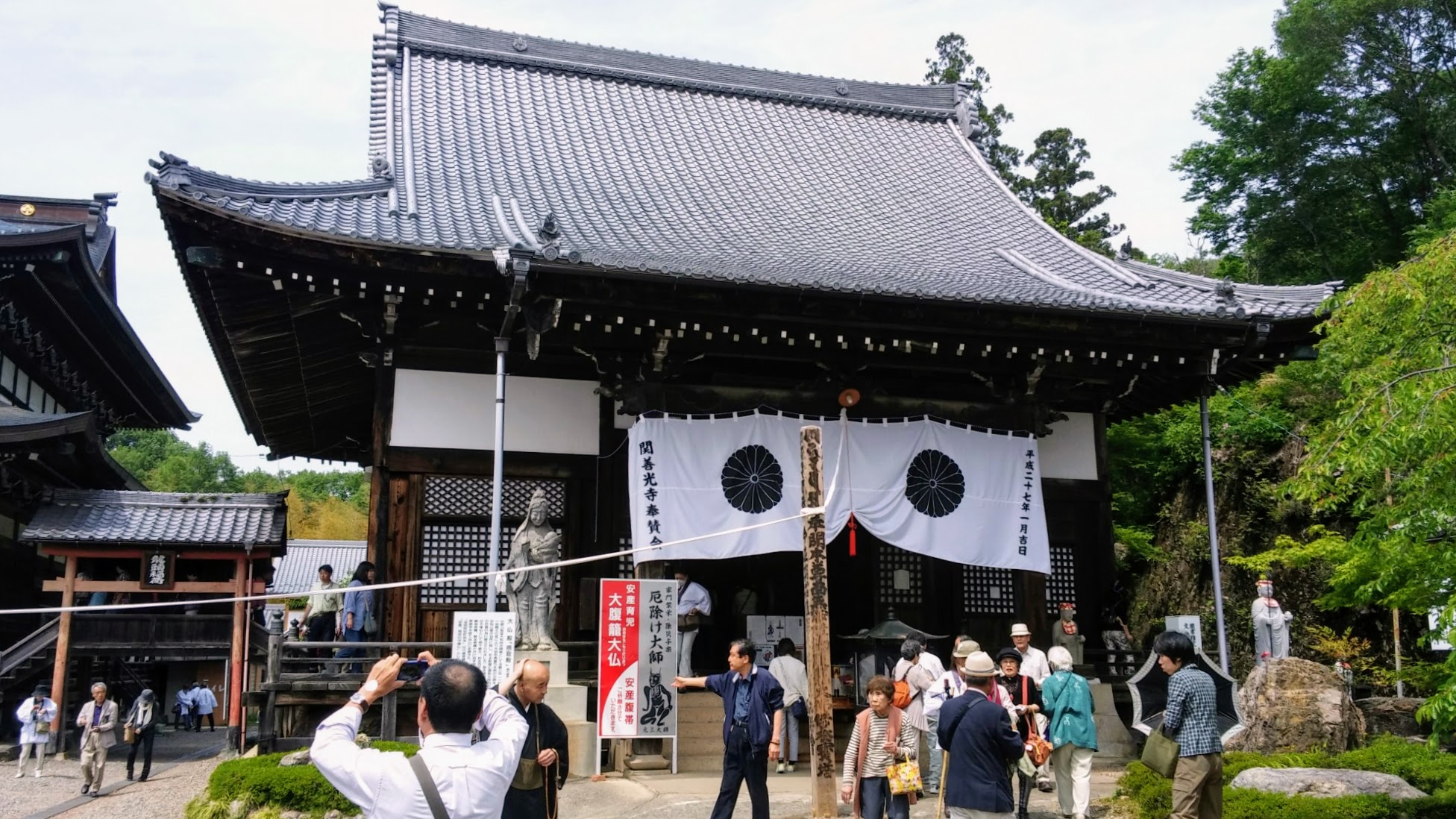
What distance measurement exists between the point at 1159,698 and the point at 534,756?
4446 millimetres

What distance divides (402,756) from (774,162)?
49.3 ft

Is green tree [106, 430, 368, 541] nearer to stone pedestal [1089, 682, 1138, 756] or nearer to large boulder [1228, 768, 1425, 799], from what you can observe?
stone pedestal [1089, 682, 1138, 756]

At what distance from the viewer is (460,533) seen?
41.1 feet

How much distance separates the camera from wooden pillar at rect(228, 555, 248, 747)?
14125mm

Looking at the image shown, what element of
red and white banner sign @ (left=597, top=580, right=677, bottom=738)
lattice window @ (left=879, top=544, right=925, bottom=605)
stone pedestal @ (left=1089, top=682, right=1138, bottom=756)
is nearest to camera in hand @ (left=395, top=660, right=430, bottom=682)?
red and white banner sign @ (left=597, top=580, right=677, bottom=738)

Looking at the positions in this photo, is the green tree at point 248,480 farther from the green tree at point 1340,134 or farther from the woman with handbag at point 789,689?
the woman with handbag at point 789,689

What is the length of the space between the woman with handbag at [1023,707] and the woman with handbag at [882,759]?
3.57 ft

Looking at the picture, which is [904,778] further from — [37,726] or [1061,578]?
[37,726]

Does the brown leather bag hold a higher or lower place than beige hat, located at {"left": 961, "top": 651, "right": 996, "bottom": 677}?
lower

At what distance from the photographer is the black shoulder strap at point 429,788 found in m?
3.44

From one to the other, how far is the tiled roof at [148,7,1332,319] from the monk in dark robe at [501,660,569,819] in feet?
18.9

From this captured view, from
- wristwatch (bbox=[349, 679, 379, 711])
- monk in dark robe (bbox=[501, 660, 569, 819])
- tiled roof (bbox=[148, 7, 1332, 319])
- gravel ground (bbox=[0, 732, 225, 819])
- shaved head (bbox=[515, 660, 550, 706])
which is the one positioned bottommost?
gravel ground (bbox=[0, 732, 225, 819])

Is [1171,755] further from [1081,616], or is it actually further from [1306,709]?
[1081,616]

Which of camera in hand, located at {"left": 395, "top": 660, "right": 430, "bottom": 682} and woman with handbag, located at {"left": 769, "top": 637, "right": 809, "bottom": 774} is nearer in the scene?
woman with handbag, located at {"left": 769, "top": 637, "right": 809, "bottom": 774}
